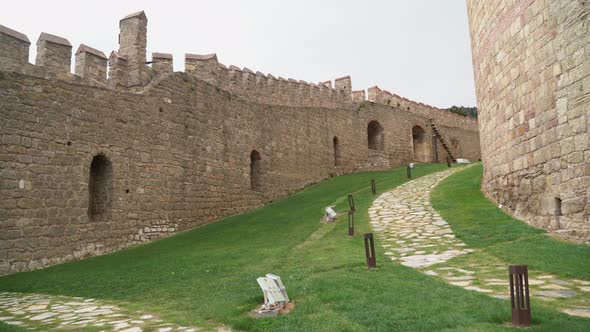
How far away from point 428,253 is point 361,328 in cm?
462

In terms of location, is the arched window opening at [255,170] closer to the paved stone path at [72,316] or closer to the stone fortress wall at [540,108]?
the stone fortress wall at [540,108]

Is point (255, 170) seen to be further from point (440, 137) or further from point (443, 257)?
point (440, 137)

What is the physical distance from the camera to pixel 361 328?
4.54 metres

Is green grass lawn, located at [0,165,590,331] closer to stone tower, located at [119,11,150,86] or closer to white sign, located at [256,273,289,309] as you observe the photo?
white sign, located at [256,273,289,309]

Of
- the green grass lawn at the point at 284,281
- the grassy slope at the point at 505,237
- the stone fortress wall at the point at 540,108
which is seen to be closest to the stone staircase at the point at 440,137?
→ the grassy slope at the point at 505,237

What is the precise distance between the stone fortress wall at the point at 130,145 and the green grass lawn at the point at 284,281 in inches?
37.6

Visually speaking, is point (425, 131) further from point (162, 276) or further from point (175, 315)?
point (175, 315)

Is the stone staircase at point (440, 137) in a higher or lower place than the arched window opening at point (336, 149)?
higher

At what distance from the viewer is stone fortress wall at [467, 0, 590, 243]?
7.89 metres

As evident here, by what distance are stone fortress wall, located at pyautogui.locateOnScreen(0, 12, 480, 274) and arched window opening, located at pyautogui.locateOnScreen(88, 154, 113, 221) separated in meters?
0.03

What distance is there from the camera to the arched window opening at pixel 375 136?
28.4 meters

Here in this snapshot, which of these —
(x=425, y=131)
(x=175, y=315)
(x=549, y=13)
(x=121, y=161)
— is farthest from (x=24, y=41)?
(x=425, y=131)

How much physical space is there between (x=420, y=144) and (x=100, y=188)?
989 inches

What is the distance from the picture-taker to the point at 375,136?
28781 millimetres
